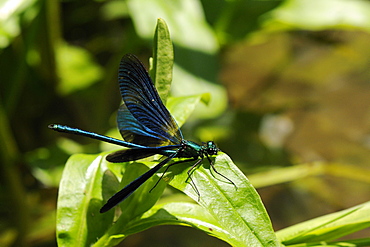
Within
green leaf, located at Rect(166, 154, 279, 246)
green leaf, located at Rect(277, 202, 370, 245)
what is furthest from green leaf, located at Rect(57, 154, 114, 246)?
green leaf, located at Rect(277, 202, 370, 245)

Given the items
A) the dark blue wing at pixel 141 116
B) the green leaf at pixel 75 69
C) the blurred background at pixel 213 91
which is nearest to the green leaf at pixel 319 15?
the blurred background at pixel 213 91

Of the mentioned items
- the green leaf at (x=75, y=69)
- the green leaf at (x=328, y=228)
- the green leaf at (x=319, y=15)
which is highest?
the green leaf at (x=319, y=15)

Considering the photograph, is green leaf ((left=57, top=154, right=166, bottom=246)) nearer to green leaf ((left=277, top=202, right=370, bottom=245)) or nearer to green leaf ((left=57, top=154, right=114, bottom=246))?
green leaf ((left=57, top=154, right=114, bottom=246))

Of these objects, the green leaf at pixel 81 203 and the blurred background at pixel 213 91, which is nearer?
the green leaf at pixel 81 203

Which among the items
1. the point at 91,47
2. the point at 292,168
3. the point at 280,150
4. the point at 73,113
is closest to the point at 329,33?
the point at 280,150

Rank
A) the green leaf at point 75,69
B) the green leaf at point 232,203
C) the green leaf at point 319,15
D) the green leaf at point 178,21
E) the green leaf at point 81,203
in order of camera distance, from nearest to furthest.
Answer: the green leaf at point 232,203
the green leaf at point 81,203
the green leaf at point 178,21
the green leaf at point 319,15
the green leaf at point 75,69

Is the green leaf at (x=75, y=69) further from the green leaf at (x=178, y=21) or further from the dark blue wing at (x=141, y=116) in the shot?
the dark blue wing at (x=141, y=116)

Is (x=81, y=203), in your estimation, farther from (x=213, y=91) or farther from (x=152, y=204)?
(x=213, y=91)

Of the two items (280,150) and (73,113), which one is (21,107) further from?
(280,150)
